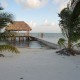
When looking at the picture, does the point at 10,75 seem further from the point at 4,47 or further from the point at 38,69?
the point at 4,47

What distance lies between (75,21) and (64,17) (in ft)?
2.88

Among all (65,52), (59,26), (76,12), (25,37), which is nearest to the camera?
(76,12)

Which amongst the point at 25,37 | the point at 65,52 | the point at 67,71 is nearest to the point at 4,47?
the point at 65,52

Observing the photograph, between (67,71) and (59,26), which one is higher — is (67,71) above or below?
below

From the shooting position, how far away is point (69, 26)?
13258 millimetres

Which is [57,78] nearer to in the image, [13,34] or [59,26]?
[13,34]

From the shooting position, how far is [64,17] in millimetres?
13562

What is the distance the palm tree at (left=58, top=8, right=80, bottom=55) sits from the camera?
13.1m

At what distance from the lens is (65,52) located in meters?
12.8

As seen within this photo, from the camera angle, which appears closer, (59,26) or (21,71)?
(21,71)

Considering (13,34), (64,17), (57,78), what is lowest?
(57,78)

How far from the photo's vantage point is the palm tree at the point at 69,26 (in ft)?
42.9

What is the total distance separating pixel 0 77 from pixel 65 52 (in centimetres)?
667

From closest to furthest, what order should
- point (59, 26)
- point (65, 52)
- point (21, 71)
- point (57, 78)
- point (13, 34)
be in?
point (57, 78), point (21, 71), point (13, 34), point (65, 52), point (59, 26)
